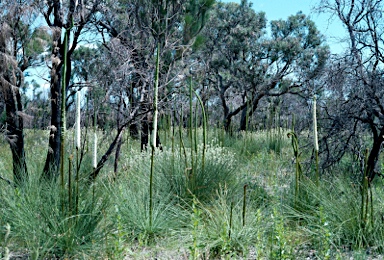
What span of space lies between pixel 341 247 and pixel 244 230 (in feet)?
3.24

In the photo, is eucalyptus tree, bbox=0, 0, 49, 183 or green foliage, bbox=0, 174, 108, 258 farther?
eucalyptus tree, bbox=0, 0, 49, 183

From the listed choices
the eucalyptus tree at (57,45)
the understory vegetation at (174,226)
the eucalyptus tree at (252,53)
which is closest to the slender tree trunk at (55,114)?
the eucalyptus tree at (57,45)

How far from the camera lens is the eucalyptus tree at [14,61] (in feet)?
17.4

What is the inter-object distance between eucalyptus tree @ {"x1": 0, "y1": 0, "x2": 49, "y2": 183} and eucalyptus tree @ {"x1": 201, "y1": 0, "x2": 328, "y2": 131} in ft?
33.3

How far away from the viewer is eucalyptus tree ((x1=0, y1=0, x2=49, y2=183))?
17.4 feet

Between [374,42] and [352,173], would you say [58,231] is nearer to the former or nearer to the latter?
[352,173]

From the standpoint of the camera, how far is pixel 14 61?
5078 mm

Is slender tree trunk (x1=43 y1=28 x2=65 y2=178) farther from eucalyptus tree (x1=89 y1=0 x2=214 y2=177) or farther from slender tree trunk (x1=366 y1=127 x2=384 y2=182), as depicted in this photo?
slender tree trunk (x1=366 y1=127 x2=384 y2=182)

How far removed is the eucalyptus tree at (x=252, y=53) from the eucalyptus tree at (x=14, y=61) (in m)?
10.2

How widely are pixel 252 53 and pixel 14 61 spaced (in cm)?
1307

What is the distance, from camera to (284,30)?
18.0 m

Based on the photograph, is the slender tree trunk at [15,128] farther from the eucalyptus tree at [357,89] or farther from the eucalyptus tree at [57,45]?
the eucalyptus tree at [357,89]

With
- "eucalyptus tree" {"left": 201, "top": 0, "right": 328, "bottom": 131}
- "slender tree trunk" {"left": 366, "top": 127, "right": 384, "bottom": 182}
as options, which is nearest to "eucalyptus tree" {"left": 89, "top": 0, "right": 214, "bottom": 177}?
"slender tree trunk" {"left": 366, "top": 127, "right": 384, "bottom": 182}

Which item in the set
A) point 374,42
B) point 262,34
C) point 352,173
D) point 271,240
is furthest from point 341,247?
point 262,34
